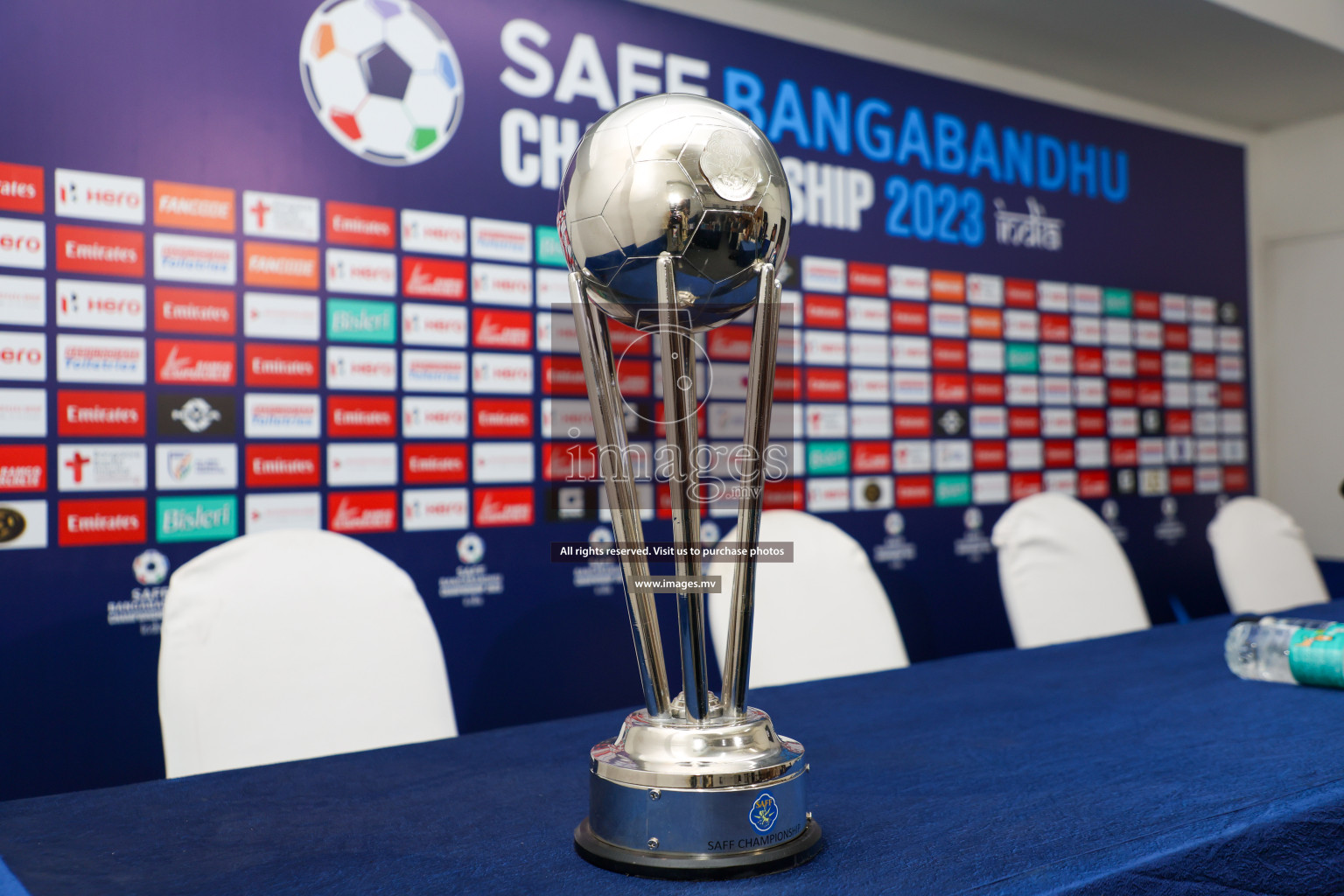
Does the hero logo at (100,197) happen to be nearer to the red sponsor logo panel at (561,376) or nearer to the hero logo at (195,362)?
the hero logo at (195,362)

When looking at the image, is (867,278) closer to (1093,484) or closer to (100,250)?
(1093,484)

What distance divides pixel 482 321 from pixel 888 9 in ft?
5.31

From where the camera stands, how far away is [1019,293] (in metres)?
3.35

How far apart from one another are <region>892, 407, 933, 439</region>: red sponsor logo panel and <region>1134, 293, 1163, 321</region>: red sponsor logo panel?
1.14m

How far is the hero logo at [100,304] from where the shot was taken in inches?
75.2

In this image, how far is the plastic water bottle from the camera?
114cm

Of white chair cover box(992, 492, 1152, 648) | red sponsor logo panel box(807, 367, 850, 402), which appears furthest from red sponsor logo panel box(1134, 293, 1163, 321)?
white chair cover box(992, 492, 1152, 648)

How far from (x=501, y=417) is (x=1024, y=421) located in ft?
6.16

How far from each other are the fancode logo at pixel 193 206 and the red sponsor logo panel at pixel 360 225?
21 cm

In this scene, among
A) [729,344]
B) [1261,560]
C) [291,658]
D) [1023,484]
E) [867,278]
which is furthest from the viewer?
[1023,484]

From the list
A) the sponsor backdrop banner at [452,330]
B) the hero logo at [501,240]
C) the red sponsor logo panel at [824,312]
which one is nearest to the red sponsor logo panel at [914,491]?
the sponsor backdrop banner at [452,330]

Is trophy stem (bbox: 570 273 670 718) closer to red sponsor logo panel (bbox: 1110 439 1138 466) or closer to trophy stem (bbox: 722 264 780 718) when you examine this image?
trophy stem (bbox: 722 264 780 718)

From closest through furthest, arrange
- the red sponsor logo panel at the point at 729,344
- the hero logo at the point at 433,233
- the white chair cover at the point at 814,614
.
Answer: the white chair cover at the point at 814,614, the hero logo at the point at 433,233, the red sponsor logo panel at the point at 729,344

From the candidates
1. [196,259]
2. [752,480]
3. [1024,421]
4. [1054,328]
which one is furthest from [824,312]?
[752,480]
